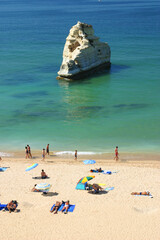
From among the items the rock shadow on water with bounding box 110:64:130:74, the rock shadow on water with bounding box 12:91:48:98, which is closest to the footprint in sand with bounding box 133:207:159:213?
the rock shadow on water with bounding box 12:91:48:98

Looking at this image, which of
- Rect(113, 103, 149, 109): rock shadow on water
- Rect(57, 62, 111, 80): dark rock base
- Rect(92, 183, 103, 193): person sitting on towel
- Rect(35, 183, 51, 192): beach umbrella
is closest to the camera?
Rect(35, 183, 51, 192): beach umbrella

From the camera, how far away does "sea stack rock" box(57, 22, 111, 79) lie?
2103 inches

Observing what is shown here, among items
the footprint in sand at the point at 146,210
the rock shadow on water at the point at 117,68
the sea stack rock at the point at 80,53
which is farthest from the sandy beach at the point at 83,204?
the rock shadow on water at the point at 117,68

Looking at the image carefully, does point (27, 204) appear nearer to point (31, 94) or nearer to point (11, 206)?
point (11, 206)

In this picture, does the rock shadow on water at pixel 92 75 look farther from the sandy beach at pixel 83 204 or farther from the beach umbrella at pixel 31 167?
the sandy beach at pixel 83 204

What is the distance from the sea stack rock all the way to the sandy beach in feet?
86.6

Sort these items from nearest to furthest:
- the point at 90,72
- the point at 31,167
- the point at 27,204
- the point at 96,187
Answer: the point at 27,204 → the point at 96,187 → the point at 31,167 → the point at 90,72

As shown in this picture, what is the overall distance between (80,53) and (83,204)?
111 ft

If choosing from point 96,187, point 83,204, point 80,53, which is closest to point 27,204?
point 83,204

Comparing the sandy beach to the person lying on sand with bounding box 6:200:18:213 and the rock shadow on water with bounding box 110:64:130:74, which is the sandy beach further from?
the rock shadow on water with bounding box 110:64:130:74

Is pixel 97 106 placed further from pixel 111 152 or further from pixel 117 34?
pixel 117 34

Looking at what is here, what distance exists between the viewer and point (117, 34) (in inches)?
3816

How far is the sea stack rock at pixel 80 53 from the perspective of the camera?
53406 millimetres

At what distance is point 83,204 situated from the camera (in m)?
22.4
